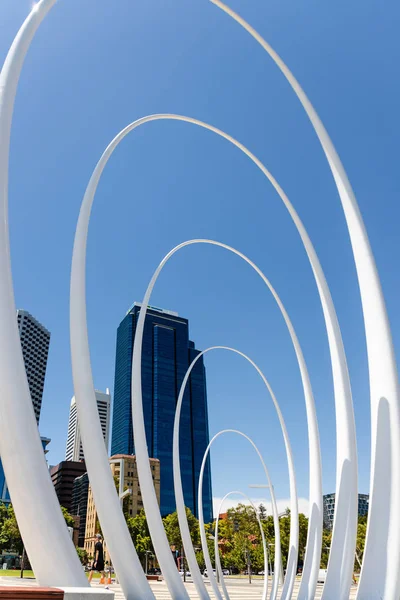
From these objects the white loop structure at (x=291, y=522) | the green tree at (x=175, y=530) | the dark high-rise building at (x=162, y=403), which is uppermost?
the dark high-rise building at (x=162, y=403)

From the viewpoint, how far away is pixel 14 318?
7410 millimetres

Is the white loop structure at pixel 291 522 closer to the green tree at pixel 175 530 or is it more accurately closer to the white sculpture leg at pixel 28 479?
the white sculpture leg at pixel 28 479

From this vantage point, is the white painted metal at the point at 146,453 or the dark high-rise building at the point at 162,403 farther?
the dark high-rise building at the point at 162,403

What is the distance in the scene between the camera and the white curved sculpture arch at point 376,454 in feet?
33.7

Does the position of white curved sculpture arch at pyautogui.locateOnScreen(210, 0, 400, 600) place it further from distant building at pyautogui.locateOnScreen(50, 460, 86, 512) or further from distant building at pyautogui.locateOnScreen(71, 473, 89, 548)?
distant building at pyautogui.locateOnScreen(50, 460, 86, 512)

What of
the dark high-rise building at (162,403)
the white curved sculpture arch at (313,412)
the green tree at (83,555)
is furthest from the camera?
the dark high-rise building at (162,403)

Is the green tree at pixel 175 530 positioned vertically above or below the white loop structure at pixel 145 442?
below

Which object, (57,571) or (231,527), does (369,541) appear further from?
(231,527)

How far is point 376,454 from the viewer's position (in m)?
11.1


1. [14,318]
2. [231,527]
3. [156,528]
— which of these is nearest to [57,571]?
[14,318]

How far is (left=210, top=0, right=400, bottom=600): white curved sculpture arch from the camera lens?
33.7 feet

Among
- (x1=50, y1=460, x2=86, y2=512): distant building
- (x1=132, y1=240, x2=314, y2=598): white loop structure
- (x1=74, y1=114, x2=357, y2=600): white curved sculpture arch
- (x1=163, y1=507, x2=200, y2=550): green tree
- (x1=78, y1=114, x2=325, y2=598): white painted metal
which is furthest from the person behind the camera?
(x1=50, y1=460, x2=86, y2=512): distant building

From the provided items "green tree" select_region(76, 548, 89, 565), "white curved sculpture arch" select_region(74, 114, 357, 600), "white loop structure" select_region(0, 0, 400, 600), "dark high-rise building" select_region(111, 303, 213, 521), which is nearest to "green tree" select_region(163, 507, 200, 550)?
"green tree" select_region(76, 548, 89, 565)

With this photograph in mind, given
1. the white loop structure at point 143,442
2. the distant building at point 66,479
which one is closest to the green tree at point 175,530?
the white loop structure at point 143,442
